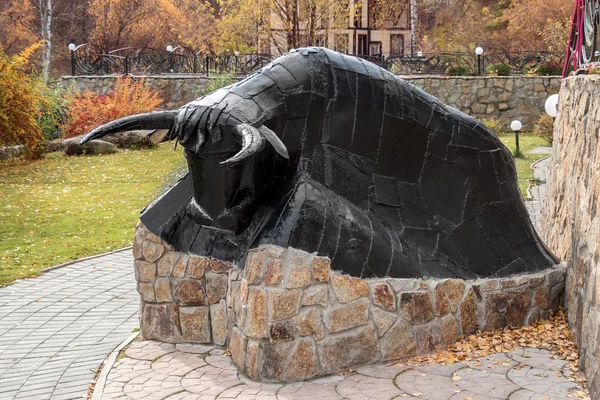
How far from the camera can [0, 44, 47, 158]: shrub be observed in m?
16.1

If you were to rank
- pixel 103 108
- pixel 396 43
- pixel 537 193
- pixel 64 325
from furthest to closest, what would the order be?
1. pixel 396 43
2. pixel 103 108
3. pixel 537 193
4. pixel 64 325

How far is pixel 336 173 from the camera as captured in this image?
200 inches

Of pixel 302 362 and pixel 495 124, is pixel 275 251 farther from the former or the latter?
pixel 495 124

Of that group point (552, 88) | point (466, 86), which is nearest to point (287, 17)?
point (466, 86)

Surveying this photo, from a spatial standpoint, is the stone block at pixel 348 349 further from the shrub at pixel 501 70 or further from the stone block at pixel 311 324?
the shrub at pixel 501 70

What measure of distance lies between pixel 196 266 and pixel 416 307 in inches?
65.0

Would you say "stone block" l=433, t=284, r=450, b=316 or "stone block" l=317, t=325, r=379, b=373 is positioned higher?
"stone block" l=433, t=284, r=450, b=316

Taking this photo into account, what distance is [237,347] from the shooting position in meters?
4.88

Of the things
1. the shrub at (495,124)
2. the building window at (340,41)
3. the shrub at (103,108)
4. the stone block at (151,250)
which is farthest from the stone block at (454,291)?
the building window at (340,41)

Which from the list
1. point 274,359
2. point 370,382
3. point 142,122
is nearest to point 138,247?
point 142,122

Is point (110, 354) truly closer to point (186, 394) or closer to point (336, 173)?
point (186, 394)

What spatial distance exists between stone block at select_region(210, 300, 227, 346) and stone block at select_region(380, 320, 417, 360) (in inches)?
47.4

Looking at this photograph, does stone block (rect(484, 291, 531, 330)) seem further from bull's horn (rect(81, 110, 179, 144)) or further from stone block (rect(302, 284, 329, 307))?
bull's horn (rect(81, 110, 179, 144))

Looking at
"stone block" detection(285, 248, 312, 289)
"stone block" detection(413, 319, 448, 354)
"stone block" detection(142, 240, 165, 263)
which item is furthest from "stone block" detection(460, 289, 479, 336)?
"stone block" detection(142, 240, 165, 263)
